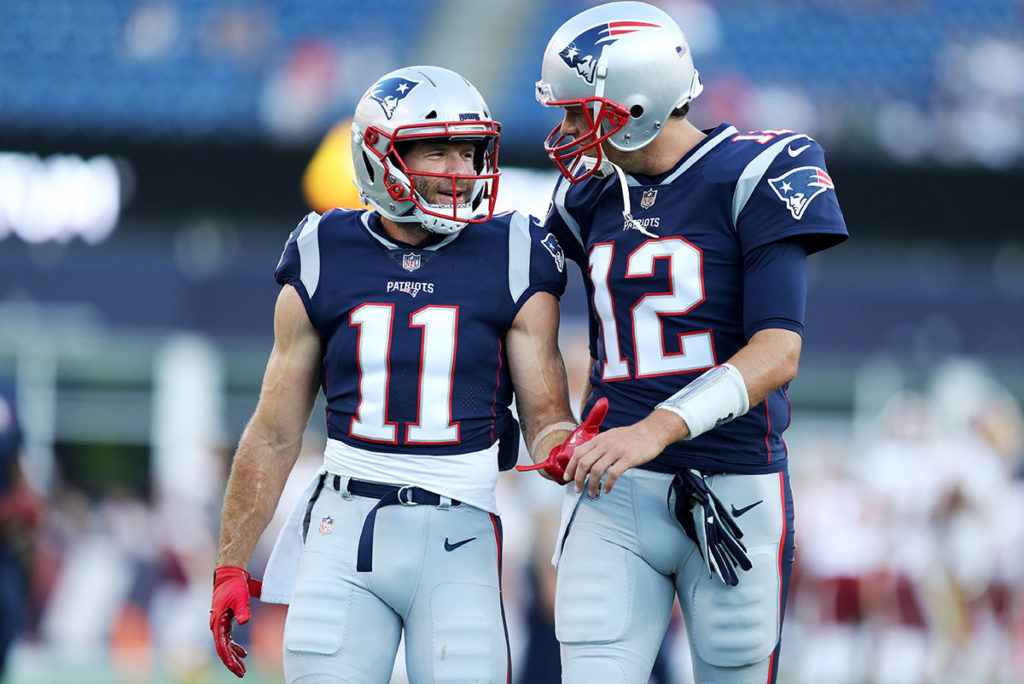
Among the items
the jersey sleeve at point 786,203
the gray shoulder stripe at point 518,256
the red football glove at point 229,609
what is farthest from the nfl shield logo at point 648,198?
the red football glove at point 229,609

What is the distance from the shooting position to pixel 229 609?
11.8 ft

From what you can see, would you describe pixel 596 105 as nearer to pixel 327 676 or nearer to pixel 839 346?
pixel 327 676

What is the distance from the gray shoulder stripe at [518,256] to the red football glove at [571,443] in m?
0.44

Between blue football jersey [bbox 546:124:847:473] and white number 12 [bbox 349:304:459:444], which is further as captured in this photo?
white number 12 [bbox 349:304:459:444]

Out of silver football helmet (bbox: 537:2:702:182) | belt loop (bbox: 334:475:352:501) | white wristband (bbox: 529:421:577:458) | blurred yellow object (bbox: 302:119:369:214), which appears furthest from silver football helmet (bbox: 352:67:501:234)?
blurred yellow object (bbox: 302:119:369:214)

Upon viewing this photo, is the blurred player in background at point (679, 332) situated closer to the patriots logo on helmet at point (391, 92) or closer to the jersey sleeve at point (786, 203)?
the jersey sleeve at point (786, 203)

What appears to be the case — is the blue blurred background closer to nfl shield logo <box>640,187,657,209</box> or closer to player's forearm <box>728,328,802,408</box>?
nfl shield logo <box>640,187,657,209</box>

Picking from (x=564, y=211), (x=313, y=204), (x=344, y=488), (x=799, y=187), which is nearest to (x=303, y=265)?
(x=344, y=488)

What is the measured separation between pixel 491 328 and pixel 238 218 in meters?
9.58

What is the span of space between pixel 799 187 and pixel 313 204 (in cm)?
773

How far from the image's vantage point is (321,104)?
13.5 m

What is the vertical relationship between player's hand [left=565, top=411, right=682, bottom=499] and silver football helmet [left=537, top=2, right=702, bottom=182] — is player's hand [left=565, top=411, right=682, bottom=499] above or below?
below

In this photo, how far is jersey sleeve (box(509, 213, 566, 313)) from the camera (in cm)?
361

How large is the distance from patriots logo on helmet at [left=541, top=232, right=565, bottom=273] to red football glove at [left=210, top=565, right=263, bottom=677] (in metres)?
1.13
